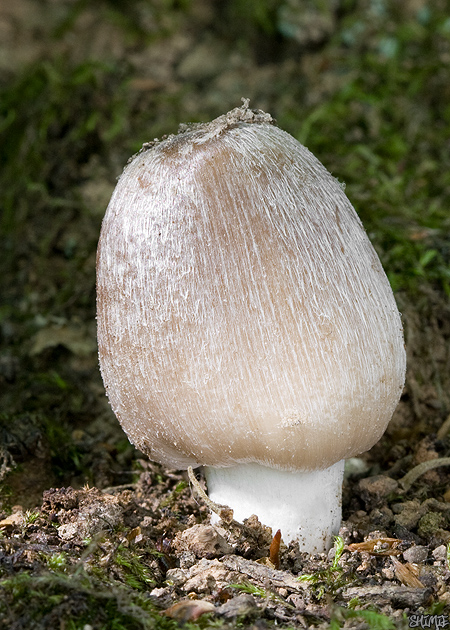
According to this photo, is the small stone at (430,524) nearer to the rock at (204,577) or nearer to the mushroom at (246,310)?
the mushroom at (246,310)

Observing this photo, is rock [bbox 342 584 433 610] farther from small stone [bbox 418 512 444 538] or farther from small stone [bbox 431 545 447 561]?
small stone [bbox 418 512 444 538]

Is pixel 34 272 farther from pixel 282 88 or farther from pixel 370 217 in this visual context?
pixel 282 88

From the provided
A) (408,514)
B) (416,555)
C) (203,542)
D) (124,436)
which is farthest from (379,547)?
(124,436)

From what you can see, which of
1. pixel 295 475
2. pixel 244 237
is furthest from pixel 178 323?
pixel 295 475

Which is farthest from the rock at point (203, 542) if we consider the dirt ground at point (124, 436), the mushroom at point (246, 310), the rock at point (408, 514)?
the rock at point (408, 514)

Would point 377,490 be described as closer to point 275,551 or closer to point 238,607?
point 275,551
